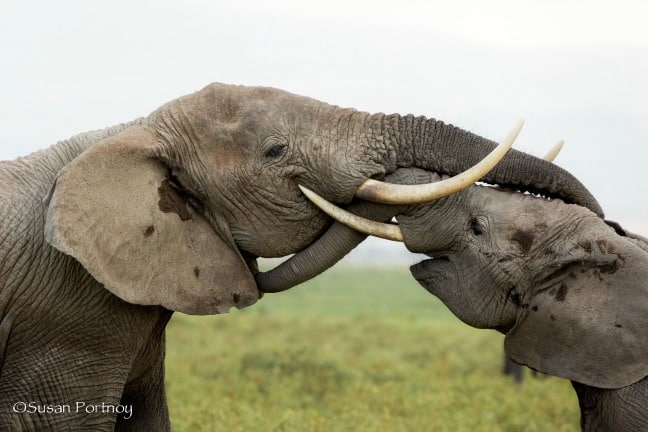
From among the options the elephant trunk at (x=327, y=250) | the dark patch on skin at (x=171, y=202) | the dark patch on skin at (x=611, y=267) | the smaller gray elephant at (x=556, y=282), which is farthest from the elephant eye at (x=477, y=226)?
the dark patch on skin at (x=171, y=202)

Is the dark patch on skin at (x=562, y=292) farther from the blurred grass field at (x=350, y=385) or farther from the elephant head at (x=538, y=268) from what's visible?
the blurred grass field at (x=350, y=385)

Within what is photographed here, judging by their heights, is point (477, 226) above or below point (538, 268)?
above

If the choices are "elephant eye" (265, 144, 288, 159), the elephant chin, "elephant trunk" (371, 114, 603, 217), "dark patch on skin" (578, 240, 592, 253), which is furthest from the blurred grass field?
"dark patch on skin" (578, 240, 592, 253)

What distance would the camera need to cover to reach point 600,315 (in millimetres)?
6078

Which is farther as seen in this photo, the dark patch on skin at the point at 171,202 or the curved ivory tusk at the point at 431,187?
the dark patch on skin at the point at 171,202

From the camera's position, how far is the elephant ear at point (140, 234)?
19.2ft

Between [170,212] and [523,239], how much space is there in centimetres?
186

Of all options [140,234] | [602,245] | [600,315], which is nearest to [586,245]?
[602,245]

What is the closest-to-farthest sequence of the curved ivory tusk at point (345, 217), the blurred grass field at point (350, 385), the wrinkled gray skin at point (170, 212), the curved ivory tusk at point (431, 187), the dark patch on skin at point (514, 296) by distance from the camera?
the curved ivory tusk at point (431, 187)
the wrinkled gray skin at point (170, 212)
the curved ivory tusk at point (345, 217)
the dark patch on skin at point (514, 296)
the blurred grass field at point (350, 385)

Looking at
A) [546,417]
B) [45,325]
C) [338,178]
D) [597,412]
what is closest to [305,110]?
[338,178]

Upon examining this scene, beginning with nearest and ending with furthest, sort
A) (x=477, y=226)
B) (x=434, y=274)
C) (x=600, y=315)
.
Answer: (x=600, y=315), (x=477, y=226), (x=434, y=274)

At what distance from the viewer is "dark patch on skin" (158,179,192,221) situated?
6.11 metres

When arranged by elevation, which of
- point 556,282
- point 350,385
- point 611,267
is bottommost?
point 350,385

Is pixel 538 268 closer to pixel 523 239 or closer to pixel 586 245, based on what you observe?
pixel 523 239
